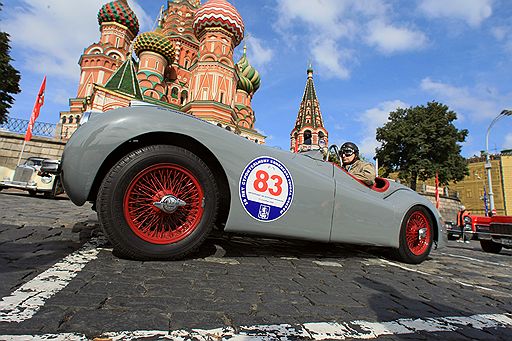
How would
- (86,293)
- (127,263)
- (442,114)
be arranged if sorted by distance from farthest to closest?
(442,114)
(127,263)
(86,293)

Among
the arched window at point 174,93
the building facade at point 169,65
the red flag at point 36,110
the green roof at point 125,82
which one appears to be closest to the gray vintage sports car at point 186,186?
the red flag at point 36,110

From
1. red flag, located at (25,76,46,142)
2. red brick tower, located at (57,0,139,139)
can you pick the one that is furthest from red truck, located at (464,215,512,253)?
red brick tower, located at (57,0,139,139)

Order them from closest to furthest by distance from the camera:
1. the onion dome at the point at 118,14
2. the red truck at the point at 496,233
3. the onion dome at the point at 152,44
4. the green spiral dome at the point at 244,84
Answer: the red truck at the point at 496,233 → the onion dome at the point at 152,44 → the onion dome at the point at 118,14 → the green spiral dome at the point at 244,84

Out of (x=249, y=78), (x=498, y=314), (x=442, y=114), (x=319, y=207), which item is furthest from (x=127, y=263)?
(x=249, y=78)

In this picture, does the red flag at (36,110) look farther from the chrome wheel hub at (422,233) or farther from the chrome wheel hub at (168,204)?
the chrome wheel hub at (422,233)

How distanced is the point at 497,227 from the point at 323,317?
9251mm

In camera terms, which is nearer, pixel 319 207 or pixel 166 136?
pixel 166 136

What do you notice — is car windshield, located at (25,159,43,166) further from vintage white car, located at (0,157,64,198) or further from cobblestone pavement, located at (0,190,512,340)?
cobblestone pavement, located at (0,190,512,340)

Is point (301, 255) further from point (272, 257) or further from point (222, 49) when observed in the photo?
point (222, 49)

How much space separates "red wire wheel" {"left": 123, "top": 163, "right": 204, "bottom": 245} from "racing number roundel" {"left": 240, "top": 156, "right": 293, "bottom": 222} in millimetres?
387

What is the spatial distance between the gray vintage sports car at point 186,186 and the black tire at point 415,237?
0.84 m

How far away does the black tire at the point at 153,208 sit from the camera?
1972 mm

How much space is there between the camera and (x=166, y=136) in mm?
2238

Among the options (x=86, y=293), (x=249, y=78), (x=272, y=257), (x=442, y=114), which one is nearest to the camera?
(x=86, y=293)
